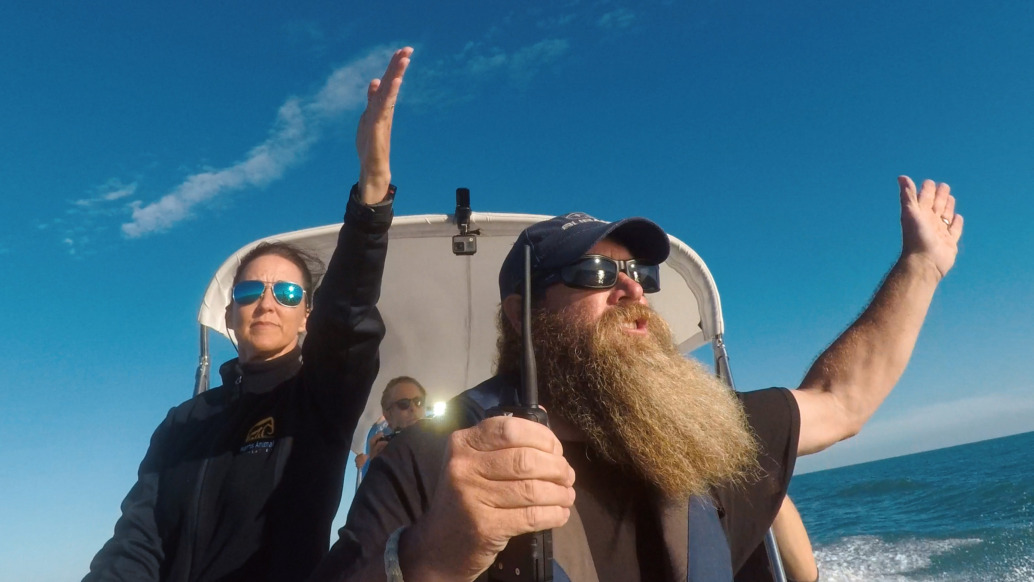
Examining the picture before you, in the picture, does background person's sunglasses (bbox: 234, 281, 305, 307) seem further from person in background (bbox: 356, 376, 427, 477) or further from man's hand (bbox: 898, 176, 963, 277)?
man's hand (bbox: 898, 176, 963, 277)

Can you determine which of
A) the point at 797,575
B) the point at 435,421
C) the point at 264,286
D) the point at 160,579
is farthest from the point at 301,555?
the point at 797,575

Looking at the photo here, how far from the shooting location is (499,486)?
96 cm

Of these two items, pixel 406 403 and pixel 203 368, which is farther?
pixel 406 403

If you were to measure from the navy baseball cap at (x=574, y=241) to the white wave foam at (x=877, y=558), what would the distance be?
1264cm

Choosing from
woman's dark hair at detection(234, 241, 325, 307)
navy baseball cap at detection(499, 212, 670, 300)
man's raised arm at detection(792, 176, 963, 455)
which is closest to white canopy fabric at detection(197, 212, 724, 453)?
woman's dark hair at detection(234, 241, 325, 307)

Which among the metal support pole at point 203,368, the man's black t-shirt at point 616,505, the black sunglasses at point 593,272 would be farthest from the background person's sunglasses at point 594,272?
the metal support pole at point 203,368

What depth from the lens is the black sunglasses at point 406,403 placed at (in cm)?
424

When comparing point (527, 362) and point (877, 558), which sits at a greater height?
point (527, 362)

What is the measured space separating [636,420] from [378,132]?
1.10m

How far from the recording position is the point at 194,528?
6.78 feet

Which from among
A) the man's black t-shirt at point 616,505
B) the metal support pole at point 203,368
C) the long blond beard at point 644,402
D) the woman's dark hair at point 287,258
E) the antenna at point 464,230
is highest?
the antenna at point 464,230

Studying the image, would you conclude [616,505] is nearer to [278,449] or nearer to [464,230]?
[278,449]

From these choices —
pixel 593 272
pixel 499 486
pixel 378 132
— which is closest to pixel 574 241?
pixel 593 272

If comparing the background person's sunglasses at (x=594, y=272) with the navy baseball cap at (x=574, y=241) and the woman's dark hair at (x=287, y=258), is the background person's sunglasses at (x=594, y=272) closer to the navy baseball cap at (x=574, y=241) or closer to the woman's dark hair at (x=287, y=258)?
the navy baseball cap at (x=574, y=241)
